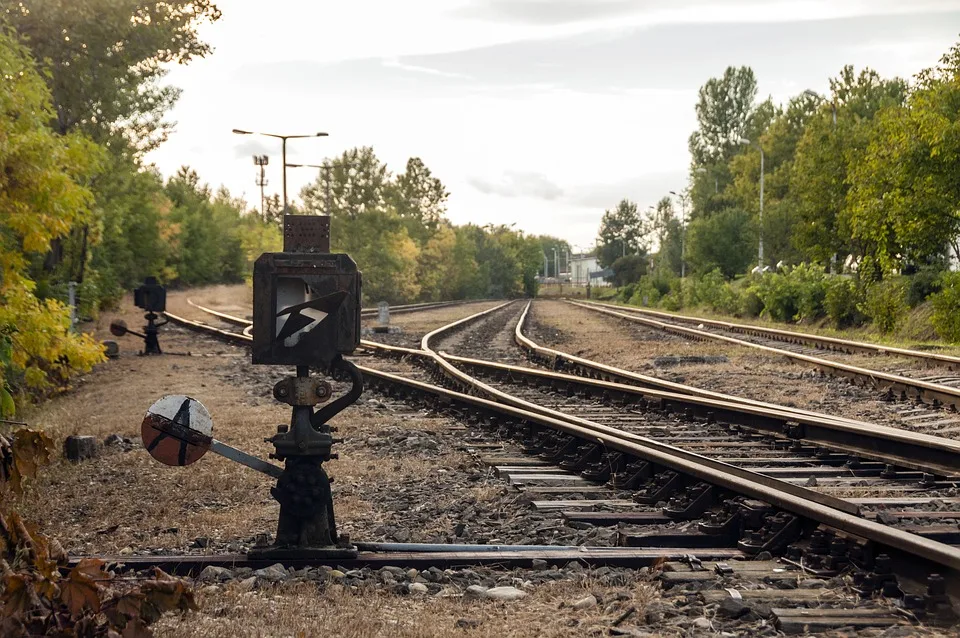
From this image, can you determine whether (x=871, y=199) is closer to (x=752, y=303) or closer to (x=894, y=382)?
(x=894, y=382)

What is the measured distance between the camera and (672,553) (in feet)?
16.8

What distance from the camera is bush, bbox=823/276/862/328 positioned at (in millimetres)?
27438

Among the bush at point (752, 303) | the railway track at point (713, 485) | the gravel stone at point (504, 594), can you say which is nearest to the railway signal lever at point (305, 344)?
the gravel stone at point (504, 594)

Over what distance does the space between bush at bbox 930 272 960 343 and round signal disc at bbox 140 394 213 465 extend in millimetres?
17793

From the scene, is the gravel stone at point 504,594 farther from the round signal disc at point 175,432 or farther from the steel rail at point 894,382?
the steel rail at point 894,382

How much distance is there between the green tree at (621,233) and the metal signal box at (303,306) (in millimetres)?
137416

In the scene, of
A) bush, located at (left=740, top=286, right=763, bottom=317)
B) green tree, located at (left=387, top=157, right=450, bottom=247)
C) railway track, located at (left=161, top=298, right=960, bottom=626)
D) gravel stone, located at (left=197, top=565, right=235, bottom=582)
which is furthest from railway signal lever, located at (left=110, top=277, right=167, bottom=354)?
green tree, located at (left=387, top=157, right=450, bottom=247)

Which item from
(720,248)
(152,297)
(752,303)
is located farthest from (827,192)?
(720,248)

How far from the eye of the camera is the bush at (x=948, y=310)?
1994cm

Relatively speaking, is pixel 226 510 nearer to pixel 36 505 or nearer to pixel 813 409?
pixel 36 505

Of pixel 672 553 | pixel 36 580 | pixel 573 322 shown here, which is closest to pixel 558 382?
pixel 672 553

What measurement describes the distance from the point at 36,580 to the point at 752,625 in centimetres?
254

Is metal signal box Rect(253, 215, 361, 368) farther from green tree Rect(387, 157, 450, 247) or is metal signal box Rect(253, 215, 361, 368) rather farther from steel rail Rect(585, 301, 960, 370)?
green tree Rect(387, 157, 450, 247)

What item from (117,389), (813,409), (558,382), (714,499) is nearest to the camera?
(714,499)
